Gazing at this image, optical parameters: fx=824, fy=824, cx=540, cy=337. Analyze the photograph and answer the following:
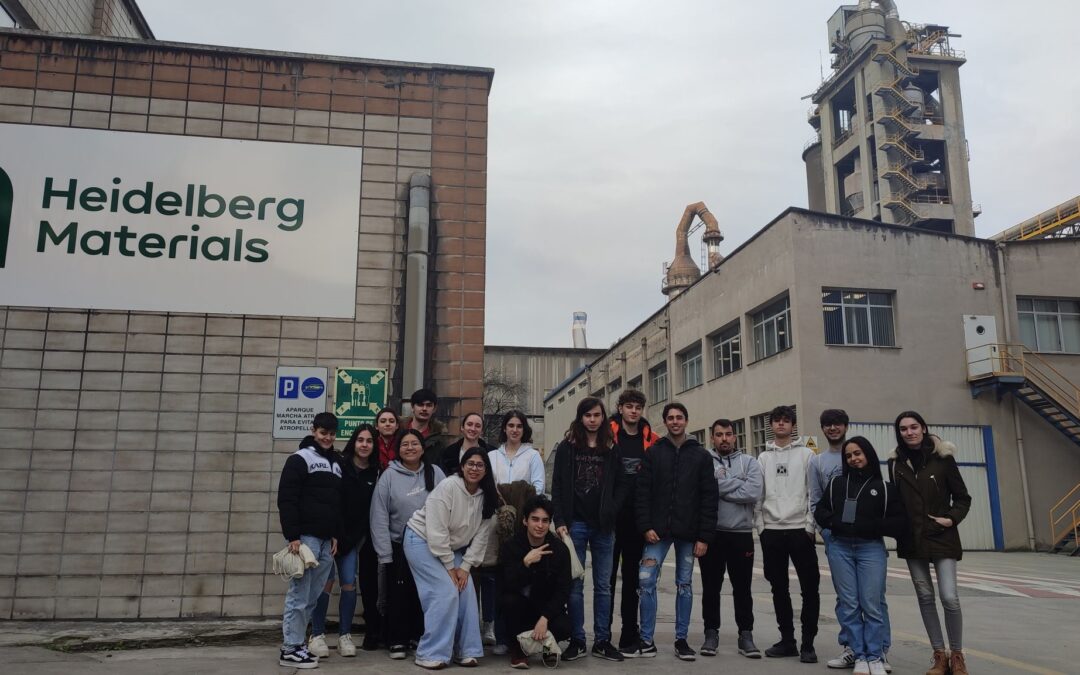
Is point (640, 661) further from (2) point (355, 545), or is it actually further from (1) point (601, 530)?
(2) point (355, 545)

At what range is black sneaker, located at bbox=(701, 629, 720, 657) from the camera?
600 cm

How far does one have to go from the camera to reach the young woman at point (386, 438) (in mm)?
6348

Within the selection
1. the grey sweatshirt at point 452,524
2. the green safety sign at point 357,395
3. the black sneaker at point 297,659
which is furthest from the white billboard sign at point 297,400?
the black sneaker at point 297,659

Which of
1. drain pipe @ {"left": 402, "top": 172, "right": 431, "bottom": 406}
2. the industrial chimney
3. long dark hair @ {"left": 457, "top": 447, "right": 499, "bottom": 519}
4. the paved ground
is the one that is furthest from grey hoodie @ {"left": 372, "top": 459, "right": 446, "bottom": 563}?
the industrial chimney

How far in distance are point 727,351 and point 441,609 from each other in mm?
21677

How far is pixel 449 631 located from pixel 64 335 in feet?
14.5

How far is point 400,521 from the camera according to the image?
6.05 metres

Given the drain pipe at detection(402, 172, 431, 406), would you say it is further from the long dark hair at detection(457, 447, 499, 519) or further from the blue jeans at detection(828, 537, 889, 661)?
the blue jeans at detection(828, 537, 889, 661)

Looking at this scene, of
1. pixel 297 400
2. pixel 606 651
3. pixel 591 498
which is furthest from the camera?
pixel 297 400

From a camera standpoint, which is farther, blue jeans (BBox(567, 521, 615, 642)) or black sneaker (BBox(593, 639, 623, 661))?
blue jeans (BBox(567, 521, 615, 642))

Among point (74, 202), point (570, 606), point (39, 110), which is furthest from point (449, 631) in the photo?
point (39, 110)

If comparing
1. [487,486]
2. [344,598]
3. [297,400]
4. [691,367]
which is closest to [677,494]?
[487,486]

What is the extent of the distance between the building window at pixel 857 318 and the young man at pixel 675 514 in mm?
16433

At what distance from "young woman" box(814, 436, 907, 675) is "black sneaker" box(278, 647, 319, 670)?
3.59 metres
